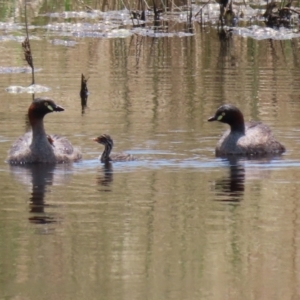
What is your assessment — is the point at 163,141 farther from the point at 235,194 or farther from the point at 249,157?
the point at 235,194

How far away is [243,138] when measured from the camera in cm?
1455

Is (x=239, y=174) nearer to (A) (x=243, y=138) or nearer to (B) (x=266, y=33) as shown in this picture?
(A) (x=243, y=138)

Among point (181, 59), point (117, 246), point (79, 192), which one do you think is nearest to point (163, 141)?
point (79, 192)

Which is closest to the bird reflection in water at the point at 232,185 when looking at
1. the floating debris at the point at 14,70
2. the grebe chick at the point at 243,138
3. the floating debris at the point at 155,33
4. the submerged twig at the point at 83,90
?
the grebe chick at the point at 243,138

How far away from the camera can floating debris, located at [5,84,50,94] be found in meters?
18.3

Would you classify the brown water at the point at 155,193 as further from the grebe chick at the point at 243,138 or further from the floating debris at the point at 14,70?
the floating debris at the point at 14,70

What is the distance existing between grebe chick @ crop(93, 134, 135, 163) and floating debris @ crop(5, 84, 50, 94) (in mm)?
4640

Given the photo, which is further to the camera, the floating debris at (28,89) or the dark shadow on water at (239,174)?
the floating debris at (28,89)

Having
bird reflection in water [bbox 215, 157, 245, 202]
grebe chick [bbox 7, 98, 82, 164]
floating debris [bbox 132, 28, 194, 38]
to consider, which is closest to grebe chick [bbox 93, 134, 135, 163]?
grebe chick [bbox 7, 98, 82, 164]

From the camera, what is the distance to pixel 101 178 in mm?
12516

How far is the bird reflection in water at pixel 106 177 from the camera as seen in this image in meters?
12.0

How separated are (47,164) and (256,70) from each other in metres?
7.44

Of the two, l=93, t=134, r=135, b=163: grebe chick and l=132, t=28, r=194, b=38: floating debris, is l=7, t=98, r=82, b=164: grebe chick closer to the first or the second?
l=93, t=134, r=135, b=163: grebe chick

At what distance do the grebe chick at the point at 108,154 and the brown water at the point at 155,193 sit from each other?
0.13 m
